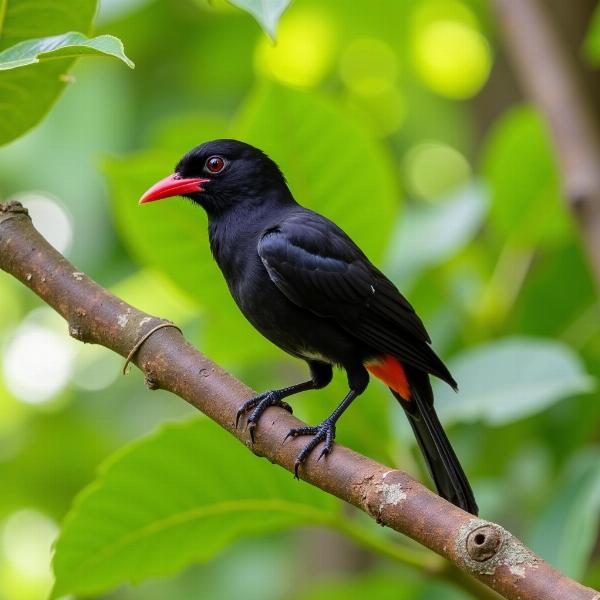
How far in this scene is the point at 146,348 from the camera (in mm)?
2396

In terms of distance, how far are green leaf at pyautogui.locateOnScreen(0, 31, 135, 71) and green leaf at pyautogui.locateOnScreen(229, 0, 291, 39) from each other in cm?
23

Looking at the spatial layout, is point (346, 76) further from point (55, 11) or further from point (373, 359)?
point (55, 11)

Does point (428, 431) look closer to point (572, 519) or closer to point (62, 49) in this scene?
point (572, 519)

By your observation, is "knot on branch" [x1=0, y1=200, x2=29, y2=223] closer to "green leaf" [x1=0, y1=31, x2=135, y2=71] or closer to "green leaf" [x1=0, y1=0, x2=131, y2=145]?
"green leaf" [x1=0, y1=0, x2=131, y2=145]

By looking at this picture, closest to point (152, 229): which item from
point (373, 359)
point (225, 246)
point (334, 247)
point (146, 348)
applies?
point (225, 246)

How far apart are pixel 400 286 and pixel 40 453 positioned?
251 cm

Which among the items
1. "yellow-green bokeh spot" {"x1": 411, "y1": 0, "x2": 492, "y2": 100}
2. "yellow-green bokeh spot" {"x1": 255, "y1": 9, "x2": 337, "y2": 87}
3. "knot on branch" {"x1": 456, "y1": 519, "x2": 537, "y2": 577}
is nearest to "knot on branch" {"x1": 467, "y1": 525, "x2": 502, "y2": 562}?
"knot on branch" {"x1": 456, "y1": 519, "x2": 537, "y2": 577}

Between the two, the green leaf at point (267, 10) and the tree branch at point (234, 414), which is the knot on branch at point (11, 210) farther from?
the green leaf at point (267, 10)

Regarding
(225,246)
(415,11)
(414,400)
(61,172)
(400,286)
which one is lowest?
(414,400)

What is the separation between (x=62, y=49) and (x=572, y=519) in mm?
2098

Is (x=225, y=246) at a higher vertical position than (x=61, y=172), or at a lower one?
lower

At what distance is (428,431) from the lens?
3.24m

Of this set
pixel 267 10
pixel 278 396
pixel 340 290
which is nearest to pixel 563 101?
pixel 340 290

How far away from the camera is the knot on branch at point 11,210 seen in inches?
100
